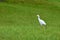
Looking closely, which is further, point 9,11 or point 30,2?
point 30,2

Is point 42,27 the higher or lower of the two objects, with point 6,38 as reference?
lower

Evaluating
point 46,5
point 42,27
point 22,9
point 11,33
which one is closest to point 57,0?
point 46,5

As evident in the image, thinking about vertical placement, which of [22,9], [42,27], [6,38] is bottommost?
[22,9]

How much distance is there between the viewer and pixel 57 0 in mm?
33500

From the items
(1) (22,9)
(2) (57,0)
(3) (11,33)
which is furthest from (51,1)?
(3) (11,33)

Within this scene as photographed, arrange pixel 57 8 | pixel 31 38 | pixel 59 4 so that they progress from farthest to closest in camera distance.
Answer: pixel 59 4 < pixel 57 8 < pixel 31 38

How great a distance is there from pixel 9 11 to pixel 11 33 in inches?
450

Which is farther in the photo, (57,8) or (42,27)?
(57,8)

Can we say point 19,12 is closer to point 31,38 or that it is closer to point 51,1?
point 51,1

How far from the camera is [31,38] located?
38.2ft

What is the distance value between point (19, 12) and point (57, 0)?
10.7 meters

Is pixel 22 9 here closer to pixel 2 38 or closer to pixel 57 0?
pixel 57 0

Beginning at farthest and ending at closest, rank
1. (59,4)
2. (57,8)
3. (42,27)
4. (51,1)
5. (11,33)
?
(51,1), (59,4), (57,8), (42,27), (11,33)

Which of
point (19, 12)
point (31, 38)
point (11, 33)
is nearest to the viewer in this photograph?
A: point (31, 38)
